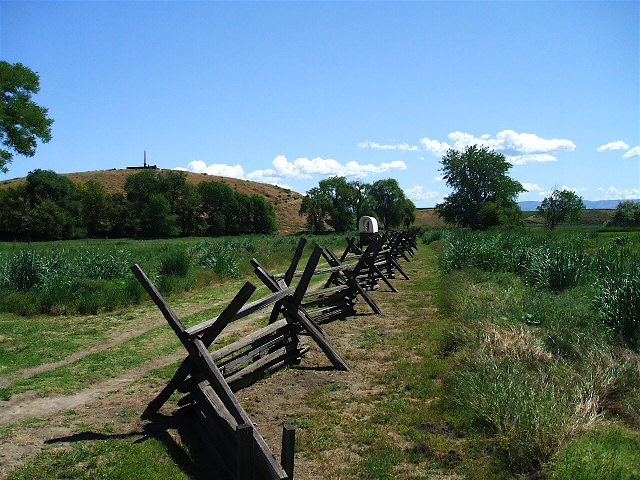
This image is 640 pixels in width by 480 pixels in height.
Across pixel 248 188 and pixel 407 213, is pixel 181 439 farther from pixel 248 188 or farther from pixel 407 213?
pixel 248 188

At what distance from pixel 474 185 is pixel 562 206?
21303 millimetres

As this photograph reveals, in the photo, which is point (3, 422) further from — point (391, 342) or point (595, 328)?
point (595, 328)

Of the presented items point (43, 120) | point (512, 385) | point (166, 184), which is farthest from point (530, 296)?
point (166, 184)

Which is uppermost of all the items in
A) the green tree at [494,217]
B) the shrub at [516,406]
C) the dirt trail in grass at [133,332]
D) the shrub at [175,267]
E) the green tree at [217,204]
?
the green tree at [217,204]

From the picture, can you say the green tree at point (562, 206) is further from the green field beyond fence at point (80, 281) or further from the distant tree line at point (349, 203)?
the green field beyond fence at point (80, 281)

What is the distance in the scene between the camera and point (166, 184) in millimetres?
79625

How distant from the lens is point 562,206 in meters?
73.4

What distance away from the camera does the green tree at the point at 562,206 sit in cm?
7288

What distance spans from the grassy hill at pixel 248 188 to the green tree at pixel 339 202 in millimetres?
13414

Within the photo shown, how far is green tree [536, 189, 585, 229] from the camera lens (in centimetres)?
7288

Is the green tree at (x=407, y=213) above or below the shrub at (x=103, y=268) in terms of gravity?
above

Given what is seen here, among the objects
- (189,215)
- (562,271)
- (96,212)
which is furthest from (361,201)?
(562,271)

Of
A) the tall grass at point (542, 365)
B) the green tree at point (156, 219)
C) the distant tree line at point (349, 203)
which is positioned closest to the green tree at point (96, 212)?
the green tree at point (156, 219)

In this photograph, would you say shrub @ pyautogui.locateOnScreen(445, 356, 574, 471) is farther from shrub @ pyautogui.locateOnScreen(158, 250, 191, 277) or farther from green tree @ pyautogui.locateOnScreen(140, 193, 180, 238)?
green tree @ pyautogui.locateOnScreen(140, 193, 180, 238)
